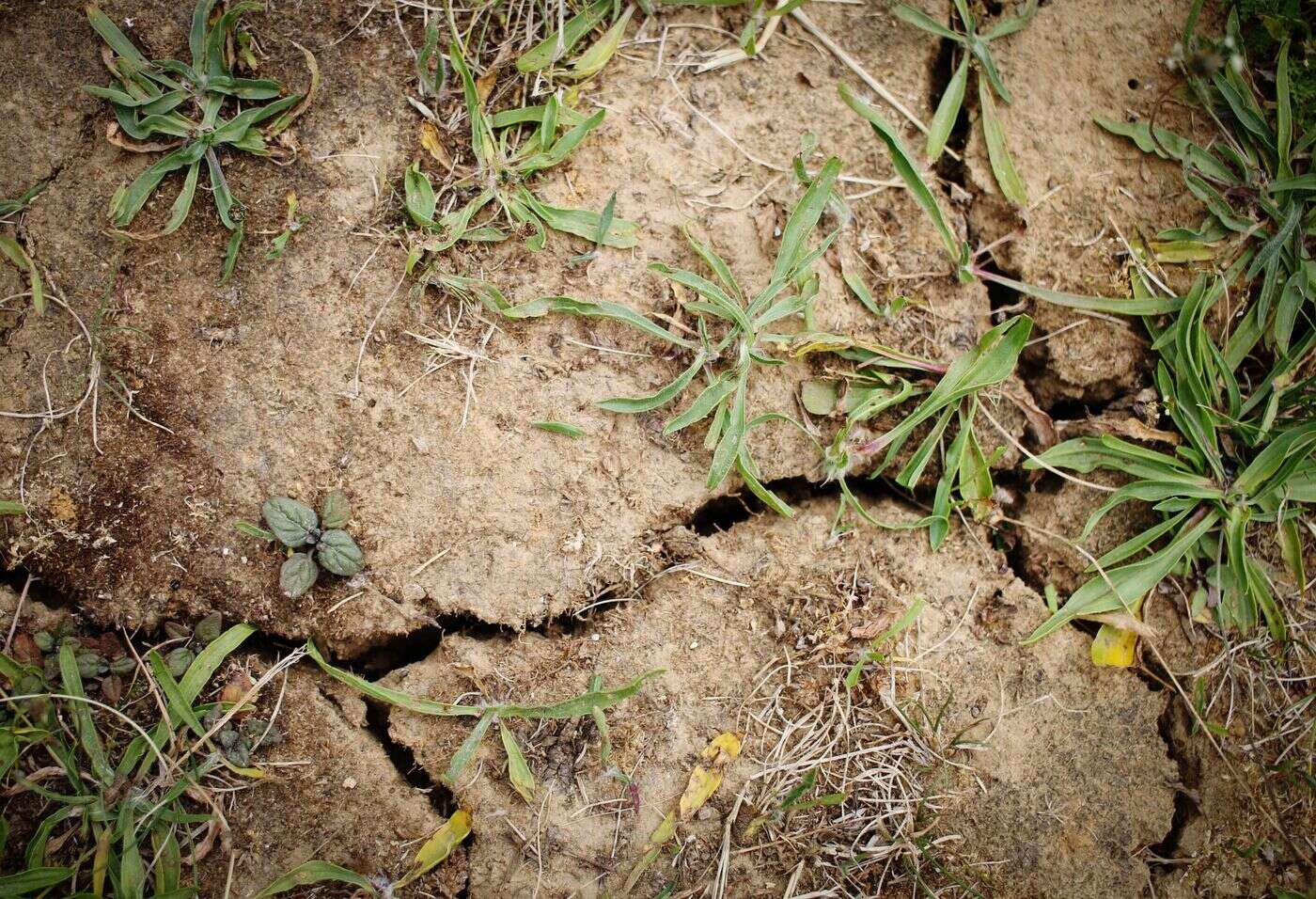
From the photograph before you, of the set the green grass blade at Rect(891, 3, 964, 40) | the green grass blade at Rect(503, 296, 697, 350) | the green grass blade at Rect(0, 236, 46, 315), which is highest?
the green grass blade at Rect(891, 3, 964, 40)

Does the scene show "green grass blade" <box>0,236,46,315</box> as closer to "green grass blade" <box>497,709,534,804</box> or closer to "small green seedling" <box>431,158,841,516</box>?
"small green seedling" <box>431,158,841,516</box>

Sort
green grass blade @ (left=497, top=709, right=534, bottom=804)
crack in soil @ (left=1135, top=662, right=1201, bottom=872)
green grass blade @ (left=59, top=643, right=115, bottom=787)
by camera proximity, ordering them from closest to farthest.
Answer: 1. green grass blade @ (left=59, top=643, right=115, bottom=787)
2. green grass blade @ (left=497, top=709, right=534, bottom=804)
3. crack in soil @ (left=1135, top=662, right=1201, bottom=872)

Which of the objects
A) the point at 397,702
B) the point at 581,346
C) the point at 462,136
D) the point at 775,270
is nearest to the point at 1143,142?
the point at 775,270

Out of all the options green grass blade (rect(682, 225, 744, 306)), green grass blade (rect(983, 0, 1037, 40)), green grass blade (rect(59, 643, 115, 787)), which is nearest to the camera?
green grass blade (rect(59, 643, 115, 787))

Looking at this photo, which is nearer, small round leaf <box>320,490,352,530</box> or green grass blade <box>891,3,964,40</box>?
small round leaf <box>320,490,352,530</box>

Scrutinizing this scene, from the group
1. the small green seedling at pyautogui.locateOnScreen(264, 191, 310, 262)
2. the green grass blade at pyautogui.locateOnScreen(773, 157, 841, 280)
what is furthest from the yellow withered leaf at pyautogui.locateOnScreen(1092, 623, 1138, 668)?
the small green seedling at pyautogui.locateOnScreen(264, 191, 310, 262)

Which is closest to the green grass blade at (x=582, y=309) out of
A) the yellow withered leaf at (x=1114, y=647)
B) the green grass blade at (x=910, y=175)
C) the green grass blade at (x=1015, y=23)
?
the green grass blade at (x=910, y=175)

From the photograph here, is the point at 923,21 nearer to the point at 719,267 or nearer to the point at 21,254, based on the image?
the point at 719,267

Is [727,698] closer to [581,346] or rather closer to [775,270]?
[581,346]
